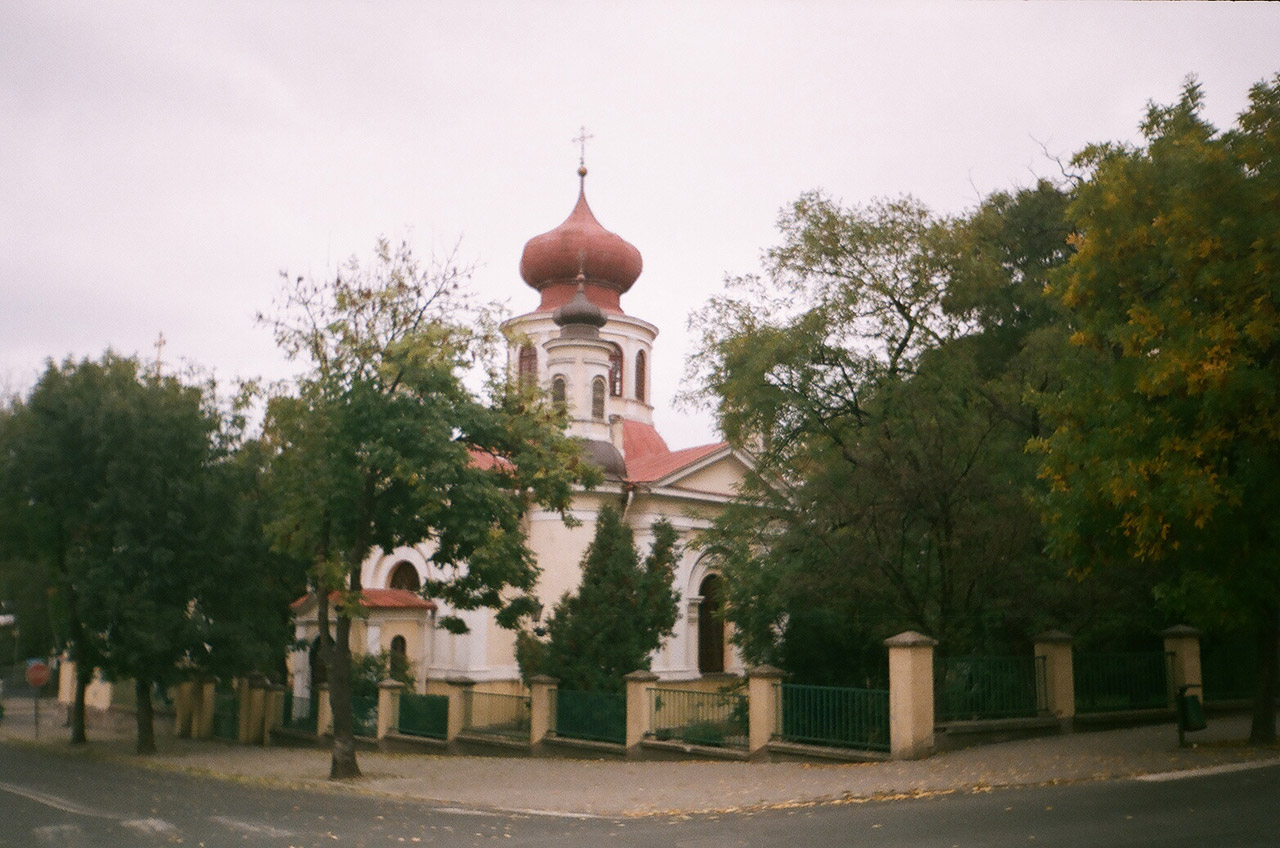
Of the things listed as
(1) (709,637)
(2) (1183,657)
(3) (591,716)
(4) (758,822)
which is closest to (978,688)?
(2) (1183,657)

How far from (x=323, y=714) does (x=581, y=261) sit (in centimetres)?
1973

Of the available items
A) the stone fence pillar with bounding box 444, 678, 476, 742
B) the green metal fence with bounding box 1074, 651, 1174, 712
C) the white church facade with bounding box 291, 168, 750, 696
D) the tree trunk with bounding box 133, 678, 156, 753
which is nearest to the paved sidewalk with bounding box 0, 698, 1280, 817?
the green metal fence with bounding box 1074, 651, 1174, 712

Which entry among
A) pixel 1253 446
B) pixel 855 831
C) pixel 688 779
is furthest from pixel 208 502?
pixel 1253 446

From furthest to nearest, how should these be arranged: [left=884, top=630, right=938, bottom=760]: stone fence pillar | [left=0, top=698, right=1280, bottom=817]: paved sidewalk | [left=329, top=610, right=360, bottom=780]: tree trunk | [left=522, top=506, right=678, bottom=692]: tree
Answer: [left=522, top=506, right=678, bottom=692]: tree, [left=329, top=610, right=360, bottom=780]: tree trunk, [left=884, top=630, right=938, bottom=760]: stone fence pillar, [left=0, top=698, right=1280, bottom=817]: paved sidewalk

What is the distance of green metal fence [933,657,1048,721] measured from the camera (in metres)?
17.3

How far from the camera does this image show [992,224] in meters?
22.8

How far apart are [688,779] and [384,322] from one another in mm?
8470

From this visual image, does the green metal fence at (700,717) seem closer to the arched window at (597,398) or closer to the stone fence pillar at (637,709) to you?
the stone fence pillar at (637,709)

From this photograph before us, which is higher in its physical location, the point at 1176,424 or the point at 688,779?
the point at 1176,424

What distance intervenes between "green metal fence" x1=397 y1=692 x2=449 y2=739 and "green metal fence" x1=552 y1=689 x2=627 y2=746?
3489mm

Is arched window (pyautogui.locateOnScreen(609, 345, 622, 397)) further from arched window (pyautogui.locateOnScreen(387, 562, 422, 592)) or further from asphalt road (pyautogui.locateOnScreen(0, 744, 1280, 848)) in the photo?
asphalt road (pyautogui.locateOnScreen(0, 744, 1280, 848))

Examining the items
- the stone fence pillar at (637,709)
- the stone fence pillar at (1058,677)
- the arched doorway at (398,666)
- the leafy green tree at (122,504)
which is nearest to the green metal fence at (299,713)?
the arched doorway at (398,666)

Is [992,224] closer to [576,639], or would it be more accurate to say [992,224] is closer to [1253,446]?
[1253,446]

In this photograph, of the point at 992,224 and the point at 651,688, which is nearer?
the point at 651,688
